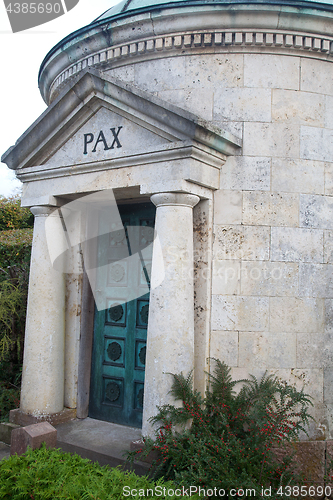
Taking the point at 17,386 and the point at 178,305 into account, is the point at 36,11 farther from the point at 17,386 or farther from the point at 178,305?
the point at 17,386

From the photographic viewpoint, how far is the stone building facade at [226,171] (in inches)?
166

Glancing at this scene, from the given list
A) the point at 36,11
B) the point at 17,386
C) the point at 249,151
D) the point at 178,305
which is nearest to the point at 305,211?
the point at 249,151

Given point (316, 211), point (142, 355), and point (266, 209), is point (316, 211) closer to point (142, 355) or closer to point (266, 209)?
point (266, 209)

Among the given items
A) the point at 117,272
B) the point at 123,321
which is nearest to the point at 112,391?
the point at 123,321

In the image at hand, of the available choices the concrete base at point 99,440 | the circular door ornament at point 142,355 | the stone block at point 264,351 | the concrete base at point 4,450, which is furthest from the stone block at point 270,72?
the concrete base at point 4,450

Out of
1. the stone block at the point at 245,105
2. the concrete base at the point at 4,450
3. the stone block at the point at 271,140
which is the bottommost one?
the concrete base at the point at 4,450

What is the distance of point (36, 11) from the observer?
5.17m

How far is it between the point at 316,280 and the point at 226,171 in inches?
60.8

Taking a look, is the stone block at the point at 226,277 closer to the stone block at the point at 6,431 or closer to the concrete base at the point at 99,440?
the concrete base at the point at 99,440

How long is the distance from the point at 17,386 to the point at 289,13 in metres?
6.11

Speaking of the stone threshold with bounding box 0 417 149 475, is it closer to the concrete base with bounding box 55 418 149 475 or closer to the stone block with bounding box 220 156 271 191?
the concrete base with bounding box 55 418 149 475

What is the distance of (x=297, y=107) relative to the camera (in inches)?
184

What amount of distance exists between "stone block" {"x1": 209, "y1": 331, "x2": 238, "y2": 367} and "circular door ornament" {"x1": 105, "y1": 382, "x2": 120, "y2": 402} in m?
1.75

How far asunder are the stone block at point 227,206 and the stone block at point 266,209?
64 millimetres
